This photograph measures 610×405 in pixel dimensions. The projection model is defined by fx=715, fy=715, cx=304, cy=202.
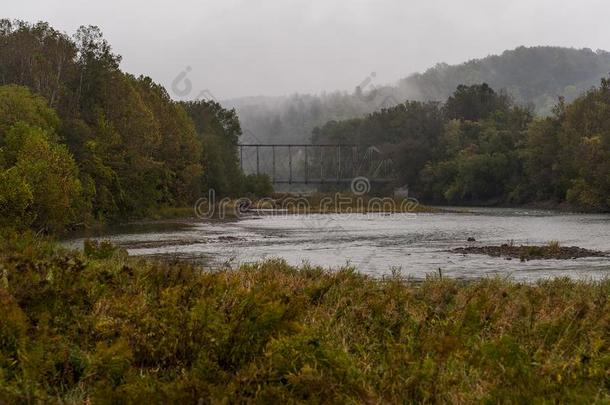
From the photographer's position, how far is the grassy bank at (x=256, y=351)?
6.89 m

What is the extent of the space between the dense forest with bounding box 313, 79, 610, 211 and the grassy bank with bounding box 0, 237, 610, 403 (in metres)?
91.9

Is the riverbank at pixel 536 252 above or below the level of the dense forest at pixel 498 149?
below

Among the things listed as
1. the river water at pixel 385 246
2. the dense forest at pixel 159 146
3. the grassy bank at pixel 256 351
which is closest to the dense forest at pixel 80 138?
the dense forest at pixel 159 146

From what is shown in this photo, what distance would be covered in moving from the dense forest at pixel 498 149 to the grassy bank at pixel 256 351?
91.9 meters

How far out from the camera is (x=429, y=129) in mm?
162750

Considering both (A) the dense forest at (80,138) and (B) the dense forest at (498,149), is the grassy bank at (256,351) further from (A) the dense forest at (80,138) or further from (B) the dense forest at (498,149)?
(B) the dense forest at (498,149)

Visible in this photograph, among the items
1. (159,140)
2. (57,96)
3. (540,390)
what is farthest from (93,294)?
(159,140)

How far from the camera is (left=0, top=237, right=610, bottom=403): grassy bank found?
689cm

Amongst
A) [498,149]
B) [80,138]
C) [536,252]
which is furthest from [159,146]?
[498,149]

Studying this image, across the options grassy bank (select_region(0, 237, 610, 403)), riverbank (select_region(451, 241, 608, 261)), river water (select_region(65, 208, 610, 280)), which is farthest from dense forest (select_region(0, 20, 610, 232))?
grassy bank (select_region(0, 237, 610, 403))

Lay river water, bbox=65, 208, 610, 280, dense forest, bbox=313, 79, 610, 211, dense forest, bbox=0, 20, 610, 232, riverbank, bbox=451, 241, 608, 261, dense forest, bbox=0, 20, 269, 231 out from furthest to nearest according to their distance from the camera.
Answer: dense forest, bbox=313, 79, 610, 211
dense forest, bbox=0, 20, 610, 232
dense forest, bbox=0, 20, 269, 231
riverbank, bbox=451, 241, 608, 261
river water, bbox=65, 208, 610, 280

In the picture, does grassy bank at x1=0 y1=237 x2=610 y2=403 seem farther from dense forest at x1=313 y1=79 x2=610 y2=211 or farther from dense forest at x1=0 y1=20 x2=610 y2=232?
dense forest at x1=313 y1=79 x2=610 y2=211

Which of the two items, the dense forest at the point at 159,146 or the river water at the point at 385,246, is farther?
the dense forest at the point at 159,146

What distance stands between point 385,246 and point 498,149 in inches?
3865
